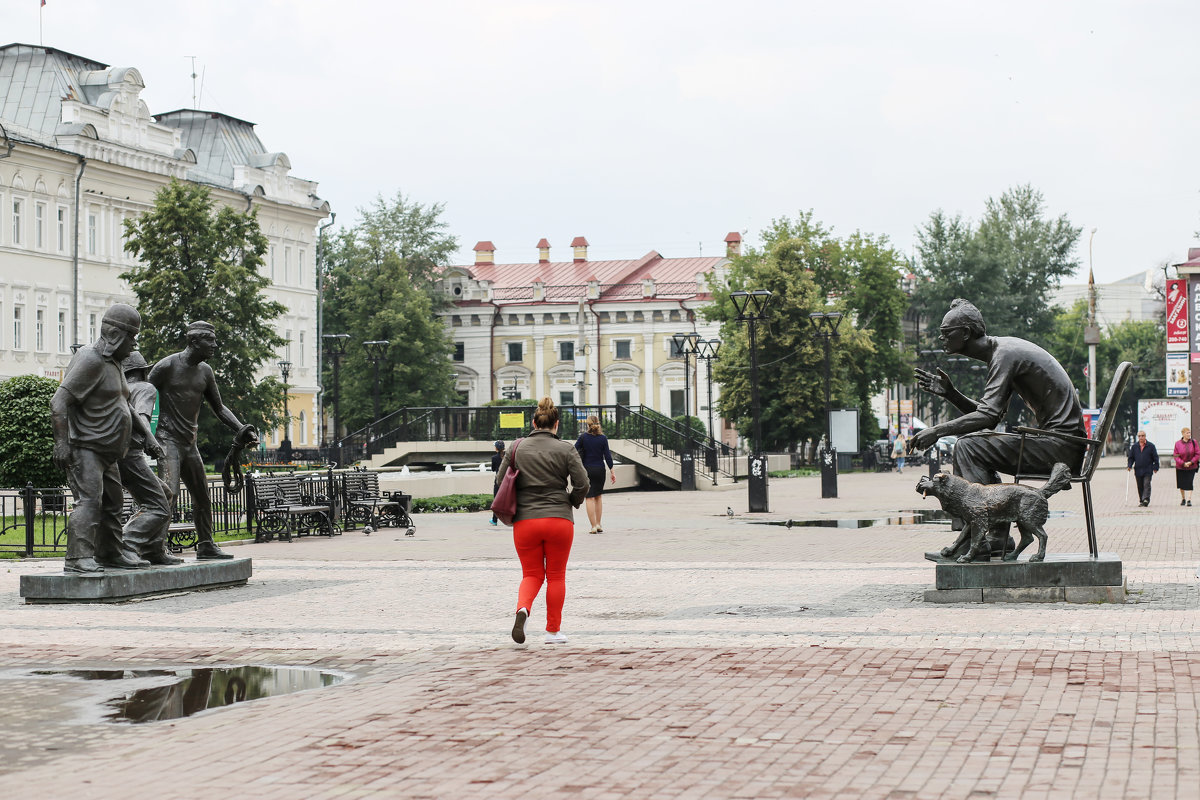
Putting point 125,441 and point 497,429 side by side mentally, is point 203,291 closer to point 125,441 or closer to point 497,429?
point 497,429

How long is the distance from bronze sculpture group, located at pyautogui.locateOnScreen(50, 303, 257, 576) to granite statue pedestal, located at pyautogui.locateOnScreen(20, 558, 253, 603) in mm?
121

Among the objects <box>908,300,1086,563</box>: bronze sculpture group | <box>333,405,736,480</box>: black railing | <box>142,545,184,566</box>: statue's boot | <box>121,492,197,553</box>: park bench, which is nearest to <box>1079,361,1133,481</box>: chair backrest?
<box>908,300,1086,563</box>: bronze sculpture group

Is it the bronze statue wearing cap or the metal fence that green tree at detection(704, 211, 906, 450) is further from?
the bronze statue wearing cap

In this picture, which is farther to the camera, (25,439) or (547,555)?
(25,439)

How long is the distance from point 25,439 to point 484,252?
258 ft

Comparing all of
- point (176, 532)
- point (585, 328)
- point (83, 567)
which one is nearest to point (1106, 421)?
point (83, 567)

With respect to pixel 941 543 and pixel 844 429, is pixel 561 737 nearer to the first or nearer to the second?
pixel 941 543

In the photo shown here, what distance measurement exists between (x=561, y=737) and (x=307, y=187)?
7047 centimetres

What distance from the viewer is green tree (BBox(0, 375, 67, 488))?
25844 mm

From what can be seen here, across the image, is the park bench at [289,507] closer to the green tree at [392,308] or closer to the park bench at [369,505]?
the park bench at [369,505]

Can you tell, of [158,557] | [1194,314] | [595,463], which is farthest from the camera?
[1194,314]

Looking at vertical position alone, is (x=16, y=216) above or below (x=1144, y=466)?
above

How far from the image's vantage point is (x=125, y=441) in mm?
12539

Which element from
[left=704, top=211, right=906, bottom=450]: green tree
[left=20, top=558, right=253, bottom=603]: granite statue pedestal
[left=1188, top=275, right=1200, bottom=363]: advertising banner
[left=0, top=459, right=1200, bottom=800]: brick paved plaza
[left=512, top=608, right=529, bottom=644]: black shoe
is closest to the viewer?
[left=0, top=459, right=1200, bottom=800]: brick paved plaza
